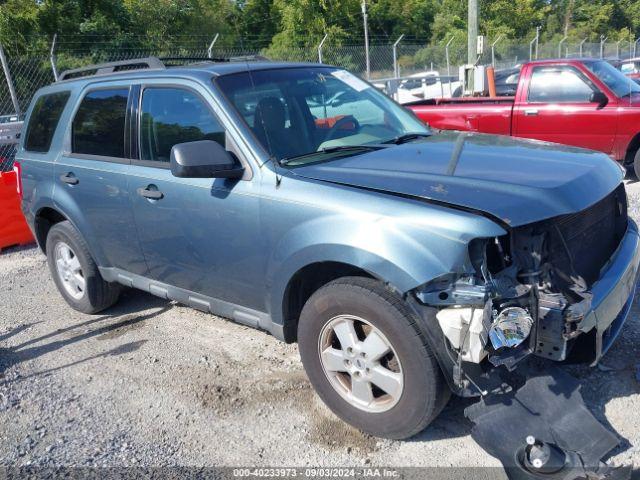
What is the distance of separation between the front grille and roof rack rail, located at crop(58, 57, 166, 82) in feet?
9.57

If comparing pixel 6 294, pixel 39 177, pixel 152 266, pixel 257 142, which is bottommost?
pixel 6 294

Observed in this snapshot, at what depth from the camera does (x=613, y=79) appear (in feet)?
28.1

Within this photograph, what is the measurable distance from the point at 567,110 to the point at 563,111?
53 millimetres

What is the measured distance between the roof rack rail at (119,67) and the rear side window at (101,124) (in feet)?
1.03

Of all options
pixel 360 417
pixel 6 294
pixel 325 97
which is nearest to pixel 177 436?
pixel 360 417

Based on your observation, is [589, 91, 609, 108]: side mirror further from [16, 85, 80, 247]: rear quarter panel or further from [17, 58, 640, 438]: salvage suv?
[16, 85, 80, 247]: rear quarter panel

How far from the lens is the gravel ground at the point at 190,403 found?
126 inches

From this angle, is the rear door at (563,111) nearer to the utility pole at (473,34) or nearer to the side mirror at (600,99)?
the side mirror at (600,99)

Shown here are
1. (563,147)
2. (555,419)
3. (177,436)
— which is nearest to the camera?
(555,419)

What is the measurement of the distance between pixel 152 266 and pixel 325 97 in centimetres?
169

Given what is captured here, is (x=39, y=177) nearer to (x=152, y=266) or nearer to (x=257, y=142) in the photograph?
(x=152, y=266)

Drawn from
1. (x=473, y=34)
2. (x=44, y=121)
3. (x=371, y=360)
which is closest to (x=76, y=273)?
(x=44, y=121)

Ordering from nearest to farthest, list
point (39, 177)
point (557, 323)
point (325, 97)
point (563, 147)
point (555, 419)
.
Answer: point (557, 323)
point (555, 419)
point (563, 147)
point (325, 97)
point (39, 177)

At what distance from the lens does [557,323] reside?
2.70 metres
